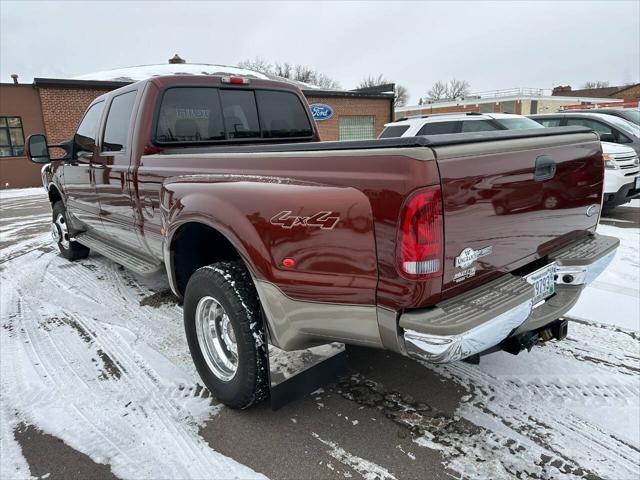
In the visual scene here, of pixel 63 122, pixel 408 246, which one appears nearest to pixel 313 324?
pixel 408 246

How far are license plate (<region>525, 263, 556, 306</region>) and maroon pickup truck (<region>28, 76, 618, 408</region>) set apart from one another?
0.01 m

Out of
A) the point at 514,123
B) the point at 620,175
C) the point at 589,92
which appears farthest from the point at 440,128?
the point at 589,92

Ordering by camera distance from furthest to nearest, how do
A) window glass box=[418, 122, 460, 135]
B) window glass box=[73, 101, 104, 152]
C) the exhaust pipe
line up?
window glass box=[418, 122, 460, 135], window glass box=[73, 101, 104, 152], the exhaust pipe

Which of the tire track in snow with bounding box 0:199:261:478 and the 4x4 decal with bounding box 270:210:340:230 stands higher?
the 4x4 decal with bounding box 270:210:340:230

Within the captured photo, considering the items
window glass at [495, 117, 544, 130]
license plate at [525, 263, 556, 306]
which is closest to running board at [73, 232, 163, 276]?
license plate at [525, 263, 556, 306]

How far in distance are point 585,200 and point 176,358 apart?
116 inches

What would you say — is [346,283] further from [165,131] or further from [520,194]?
[165,131]

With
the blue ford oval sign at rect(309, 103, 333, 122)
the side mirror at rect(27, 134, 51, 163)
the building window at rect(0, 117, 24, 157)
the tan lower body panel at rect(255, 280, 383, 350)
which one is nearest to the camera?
the tan lower body panel at rect(255, 280, 383, 350)

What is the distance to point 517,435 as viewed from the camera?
2.42 metres

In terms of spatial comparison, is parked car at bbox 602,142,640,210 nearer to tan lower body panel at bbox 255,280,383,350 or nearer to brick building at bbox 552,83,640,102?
tan lower body panel at bbox 255,280,383,350

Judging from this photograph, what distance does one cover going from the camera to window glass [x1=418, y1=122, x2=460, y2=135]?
27.1 ft

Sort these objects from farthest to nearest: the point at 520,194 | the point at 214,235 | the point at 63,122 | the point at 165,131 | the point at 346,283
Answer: the point at 63,122 → the point at 165,131 → the point at 214,235 → the point at 520,194 → the point at 346,283

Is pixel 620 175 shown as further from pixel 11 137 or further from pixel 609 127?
pixel 11 137

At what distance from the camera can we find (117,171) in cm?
385
